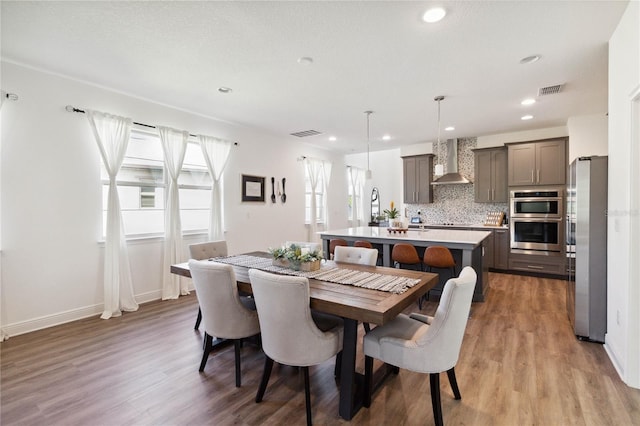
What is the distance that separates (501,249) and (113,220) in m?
6.26

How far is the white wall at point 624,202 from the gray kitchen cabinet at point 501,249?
317cm

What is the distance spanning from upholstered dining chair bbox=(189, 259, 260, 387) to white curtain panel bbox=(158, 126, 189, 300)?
7.44 feet

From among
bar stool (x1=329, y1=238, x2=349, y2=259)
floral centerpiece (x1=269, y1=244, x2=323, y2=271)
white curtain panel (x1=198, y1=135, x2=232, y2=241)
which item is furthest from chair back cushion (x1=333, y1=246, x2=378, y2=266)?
white curtain panel (x1=198, y1=135, x2=232, y2=241)

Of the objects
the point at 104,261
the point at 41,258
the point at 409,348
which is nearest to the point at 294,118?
the point at 104,261

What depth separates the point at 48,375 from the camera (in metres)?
2.33

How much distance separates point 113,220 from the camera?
11.8 ft

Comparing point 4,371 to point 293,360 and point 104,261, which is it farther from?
point 293,360

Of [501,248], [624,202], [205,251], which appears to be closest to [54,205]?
[205,251]

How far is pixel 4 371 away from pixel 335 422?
2.64 m

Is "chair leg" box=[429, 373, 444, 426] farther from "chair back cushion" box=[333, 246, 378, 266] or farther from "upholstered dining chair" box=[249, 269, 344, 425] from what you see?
"chair back cushion" box=[333, 246, 378, 266]

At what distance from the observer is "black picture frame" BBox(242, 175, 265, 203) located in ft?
17.6

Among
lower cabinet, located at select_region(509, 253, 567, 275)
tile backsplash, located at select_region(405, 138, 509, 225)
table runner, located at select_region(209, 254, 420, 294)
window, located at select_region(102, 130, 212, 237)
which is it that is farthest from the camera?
tile backsplash, located at select_region(405, 138, 509, 225)

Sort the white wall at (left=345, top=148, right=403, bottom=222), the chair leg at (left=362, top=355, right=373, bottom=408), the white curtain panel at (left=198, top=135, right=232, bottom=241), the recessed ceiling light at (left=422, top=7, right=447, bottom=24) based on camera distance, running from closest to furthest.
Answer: the chair leg at (left=362, top=355, right=373, bottom=408) < the recessed ceiling light at (left=422, top=7, right=447, bottom=24) < the white curtain panel at (left=198, top=135, right=232, bottom=241) < the white wall at (left=345, top=148, right=403, bottom=222)

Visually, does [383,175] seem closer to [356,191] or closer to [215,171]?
[356,191]
